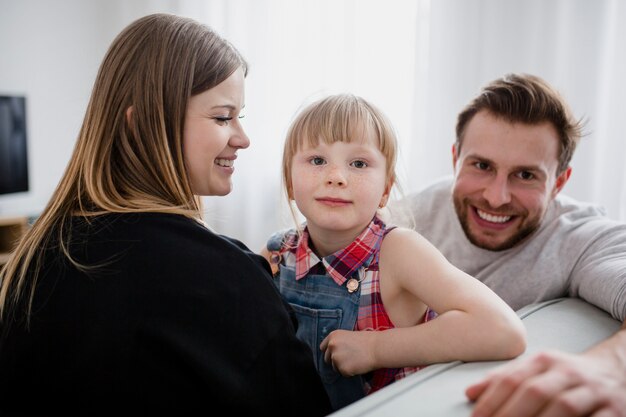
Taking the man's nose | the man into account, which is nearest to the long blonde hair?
the man

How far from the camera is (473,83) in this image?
3.29 meters

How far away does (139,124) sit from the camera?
3.70 ft

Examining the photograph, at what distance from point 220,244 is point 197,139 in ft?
1.04

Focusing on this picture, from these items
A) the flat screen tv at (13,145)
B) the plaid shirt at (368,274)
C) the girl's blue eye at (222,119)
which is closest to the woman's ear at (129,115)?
the girl's blue eye at (222,119)

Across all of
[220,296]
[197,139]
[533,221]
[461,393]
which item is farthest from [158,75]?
[533,221]

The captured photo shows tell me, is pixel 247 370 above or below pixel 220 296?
below

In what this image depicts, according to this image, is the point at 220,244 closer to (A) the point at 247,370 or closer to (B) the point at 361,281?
(A) the point at 247,370

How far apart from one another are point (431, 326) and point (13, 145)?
12.9ft

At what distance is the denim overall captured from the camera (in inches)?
49.1

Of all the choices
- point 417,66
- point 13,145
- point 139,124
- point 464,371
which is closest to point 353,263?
point 464,371

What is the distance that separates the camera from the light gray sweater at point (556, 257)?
1.43 meters

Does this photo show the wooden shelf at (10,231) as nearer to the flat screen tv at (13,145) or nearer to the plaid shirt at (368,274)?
the flat screen tv at (13,145)

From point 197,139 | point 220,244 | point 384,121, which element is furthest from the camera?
point 384,121

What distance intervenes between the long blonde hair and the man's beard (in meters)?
1.03
